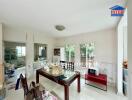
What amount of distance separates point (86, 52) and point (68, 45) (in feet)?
4.13

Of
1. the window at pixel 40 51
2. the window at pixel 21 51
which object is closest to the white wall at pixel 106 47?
the window at pixel 40 51

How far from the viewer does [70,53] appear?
5.05 meters

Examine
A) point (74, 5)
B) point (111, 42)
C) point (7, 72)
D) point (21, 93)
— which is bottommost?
point (21, 93)

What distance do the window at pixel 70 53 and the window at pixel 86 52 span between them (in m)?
0.60

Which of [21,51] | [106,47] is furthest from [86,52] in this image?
[21,51]

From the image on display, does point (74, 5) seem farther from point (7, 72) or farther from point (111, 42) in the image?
point (7, 72)

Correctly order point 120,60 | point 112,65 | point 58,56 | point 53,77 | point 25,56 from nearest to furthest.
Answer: point 53,77 → point 120,60 → point 112,65 → point 25,56 → point 58,56

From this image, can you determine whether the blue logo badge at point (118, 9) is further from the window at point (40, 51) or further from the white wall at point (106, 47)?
the window at point (40, 51)

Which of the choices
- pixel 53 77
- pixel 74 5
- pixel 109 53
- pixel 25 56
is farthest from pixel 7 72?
pixel 109 53

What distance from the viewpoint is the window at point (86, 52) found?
410 cm

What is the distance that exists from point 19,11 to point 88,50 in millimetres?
3216

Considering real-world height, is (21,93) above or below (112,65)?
below

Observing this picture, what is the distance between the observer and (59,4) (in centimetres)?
196

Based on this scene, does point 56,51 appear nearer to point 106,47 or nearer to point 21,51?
point 21,51
